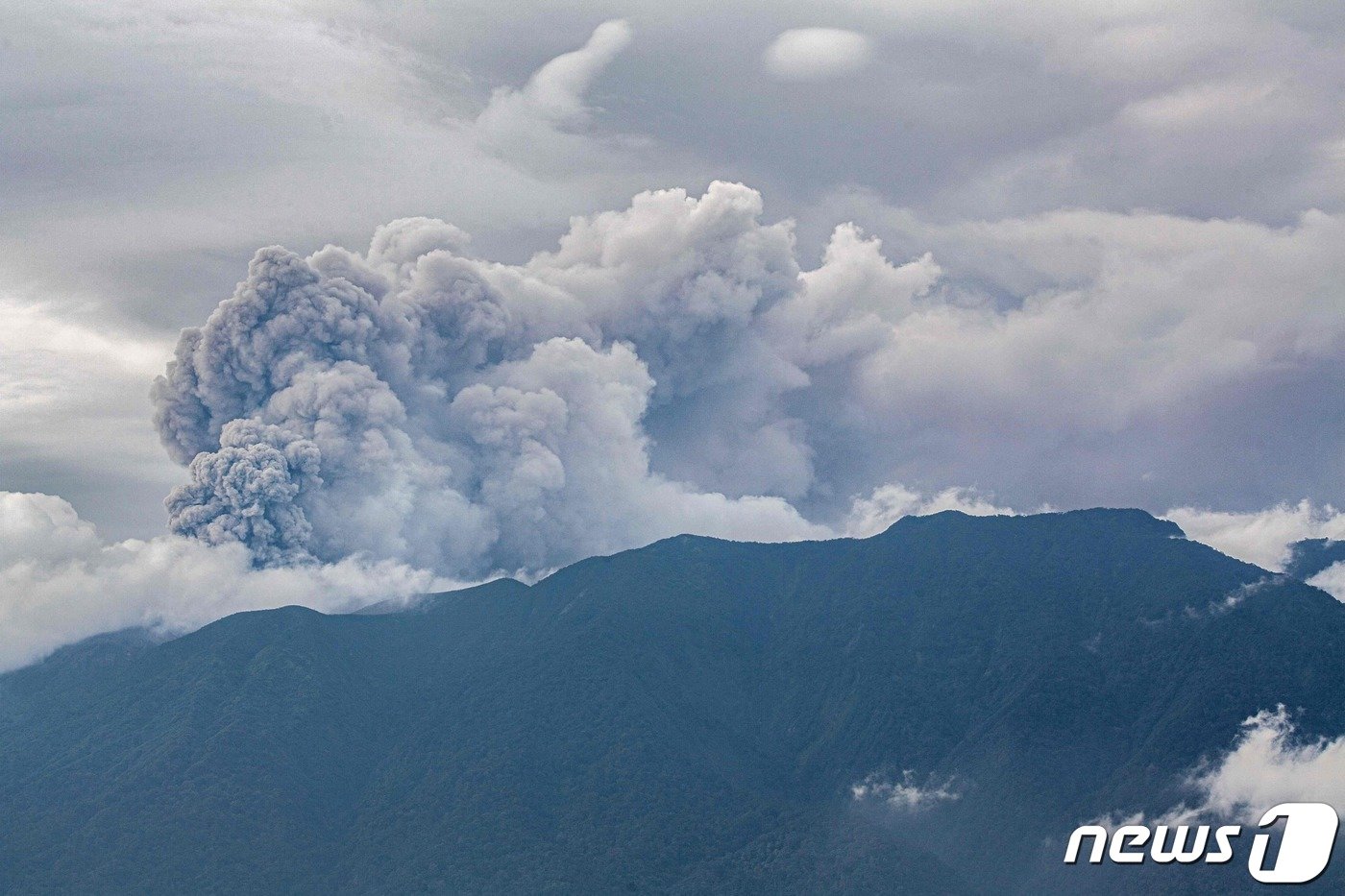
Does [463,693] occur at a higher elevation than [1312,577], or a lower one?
lower

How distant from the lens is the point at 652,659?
164m

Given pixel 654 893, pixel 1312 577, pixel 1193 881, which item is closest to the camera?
pixel 1193 881

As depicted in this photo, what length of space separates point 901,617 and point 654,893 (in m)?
51.2

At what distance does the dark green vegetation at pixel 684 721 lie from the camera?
132 meters

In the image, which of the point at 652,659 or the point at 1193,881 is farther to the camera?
the point at 652,659

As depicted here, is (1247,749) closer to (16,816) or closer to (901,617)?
(901,617)

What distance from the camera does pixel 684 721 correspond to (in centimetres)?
15512

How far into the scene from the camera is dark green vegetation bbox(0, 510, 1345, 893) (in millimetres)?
132125

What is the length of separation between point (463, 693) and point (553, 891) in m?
38.8

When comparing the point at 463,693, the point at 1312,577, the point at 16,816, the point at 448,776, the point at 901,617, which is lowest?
the point at 16,816

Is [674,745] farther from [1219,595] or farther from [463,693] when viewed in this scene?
[1219,595]

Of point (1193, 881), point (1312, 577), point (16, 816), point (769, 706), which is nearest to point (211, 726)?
point (16, 816)

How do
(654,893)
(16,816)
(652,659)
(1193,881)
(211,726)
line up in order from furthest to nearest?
(652,659), (211,726), (16,816), (654,893), (1193,881)

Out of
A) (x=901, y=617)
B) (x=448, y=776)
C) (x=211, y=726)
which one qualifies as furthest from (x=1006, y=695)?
(x=211, y=726)
